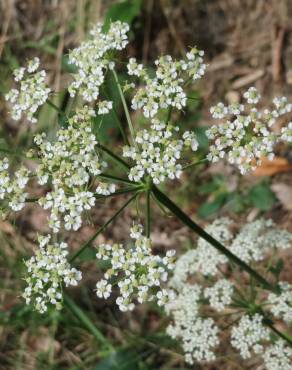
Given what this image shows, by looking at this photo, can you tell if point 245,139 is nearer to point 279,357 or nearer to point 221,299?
point 221,299

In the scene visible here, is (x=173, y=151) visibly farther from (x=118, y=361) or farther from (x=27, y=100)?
(x=118, y=361)

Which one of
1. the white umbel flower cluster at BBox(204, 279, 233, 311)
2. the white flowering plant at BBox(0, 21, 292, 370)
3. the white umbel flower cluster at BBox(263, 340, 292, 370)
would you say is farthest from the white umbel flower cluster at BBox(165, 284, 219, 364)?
the white flowering plant at BBox(0, 21, 292, 370)

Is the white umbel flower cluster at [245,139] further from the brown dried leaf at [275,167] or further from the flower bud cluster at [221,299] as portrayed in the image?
the brown dried leaf at [275,167]

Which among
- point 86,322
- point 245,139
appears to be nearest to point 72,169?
point 245,139

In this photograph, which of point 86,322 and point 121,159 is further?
point 86,322

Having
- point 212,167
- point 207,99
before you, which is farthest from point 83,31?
point 212,167

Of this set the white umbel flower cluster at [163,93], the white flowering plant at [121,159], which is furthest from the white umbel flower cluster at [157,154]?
the white umbel flower cluster at [163,93]
